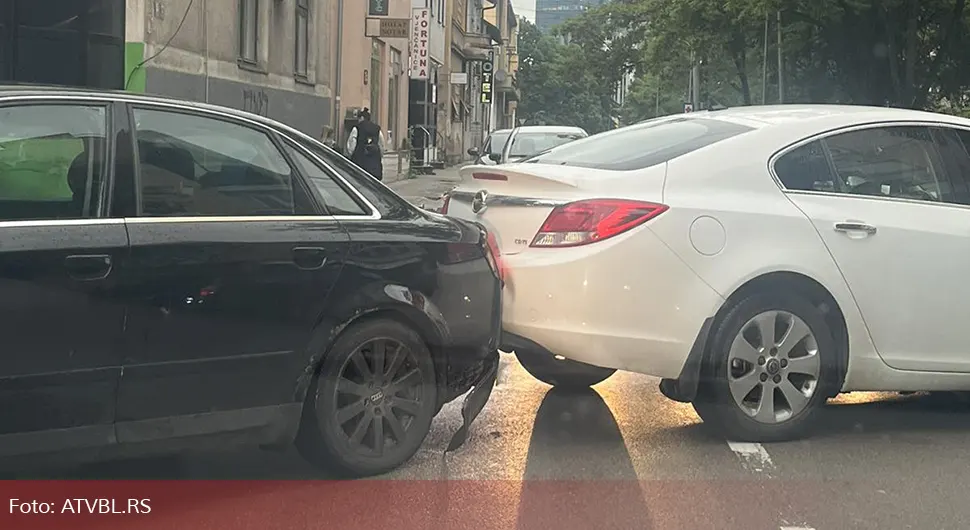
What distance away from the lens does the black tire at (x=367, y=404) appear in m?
4.48

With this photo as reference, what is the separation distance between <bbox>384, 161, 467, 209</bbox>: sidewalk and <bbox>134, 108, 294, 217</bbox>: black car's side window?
1468cm

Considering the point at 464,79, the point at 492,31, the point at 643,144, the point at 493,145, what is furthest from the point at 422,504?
the point at 492,31

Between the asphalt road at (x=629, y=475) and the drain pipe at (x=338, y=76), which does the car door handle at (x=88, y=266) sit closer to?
the asphalt road at (x=629, y=475)

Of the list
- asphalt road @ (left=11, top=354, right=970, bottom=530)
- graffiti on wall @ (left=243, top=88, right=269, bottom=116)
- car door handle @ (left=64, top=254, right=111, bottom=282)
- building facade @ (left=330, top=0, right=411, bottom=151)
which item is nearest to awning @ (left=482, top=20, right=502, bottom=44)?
building facade @ (left=330, top=0, right=411, bottom=151)

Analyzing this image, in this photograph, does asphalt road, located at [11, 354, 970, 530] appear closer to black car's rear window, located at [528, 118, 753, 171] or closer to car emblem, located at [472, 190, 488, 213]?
car emblem, located at [472, 190, 488, 213]

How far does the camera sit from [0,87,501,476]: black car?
12.3 ft

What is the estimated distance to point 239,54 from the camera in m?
17.0

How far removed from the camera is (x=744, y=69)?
34.2 meters

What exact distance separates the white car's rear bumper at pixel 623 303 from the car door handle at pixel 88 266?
6.84 feet

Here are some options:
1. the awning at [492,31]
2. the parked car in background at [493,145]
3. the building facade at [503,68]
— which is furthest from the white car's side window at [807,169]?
the awning at [492,31]

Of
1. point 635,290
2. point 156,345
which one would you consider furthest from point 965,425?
point 156,345

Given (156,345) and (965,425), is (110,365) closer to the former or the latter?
(156,345)

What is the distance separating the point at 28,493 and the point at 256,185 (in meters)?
1.53

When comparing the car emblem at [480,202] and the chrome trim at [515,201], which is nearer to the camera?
the chrome trim at [515,201]
